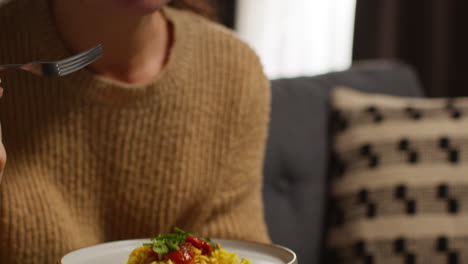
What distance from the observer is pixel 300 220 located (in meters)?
1.40

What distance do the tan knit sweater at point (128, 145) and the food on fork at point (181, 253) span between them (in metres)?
0.34

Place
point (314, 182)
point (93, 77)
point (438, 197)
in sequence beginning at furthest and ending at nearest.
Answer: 1. point (314, 182)
2. point (438, 197)
3. point (93, 77)

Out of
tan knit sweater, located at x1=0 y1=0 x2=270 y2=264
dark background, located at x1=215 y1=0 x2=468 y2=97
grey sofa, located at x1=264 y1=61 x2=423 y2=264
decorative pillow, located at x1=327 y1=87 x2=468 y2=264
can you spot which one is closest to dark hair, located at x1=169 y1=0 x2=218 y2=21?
tan knit sweater, located at x1=0 y1=0 x2=270 y2=264

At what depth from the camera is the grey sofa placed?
54.1 inches

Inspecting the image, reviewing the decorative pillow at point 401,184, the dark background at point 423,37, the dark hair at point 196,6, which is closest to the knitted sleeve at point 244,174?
the dark hair at point 196,6

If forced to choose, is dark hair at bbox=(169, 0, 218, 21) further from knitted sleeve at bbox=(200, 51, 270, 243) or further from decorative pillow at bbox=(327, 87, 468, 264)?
decorative pillow at bbox=(327, 87, 468, 264)

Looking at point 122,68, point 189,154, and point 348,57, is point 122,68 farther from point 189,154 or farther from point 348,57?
point 348,57

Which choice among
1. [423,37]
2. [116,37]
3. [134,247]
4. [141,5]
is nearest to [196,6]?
[116,37]

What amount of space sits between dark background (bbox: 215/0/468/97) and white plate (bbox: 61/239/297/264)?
2.23m

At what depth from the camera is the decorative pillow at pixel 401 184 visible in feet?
4.23

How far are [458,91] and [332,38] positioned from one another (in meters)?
0.88

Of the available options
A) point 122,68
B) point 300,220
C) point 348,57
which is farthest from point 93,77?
point 348,57

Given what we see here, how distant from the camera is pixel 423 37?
9.16 ft

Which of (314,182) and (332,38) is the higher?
(332,38)
